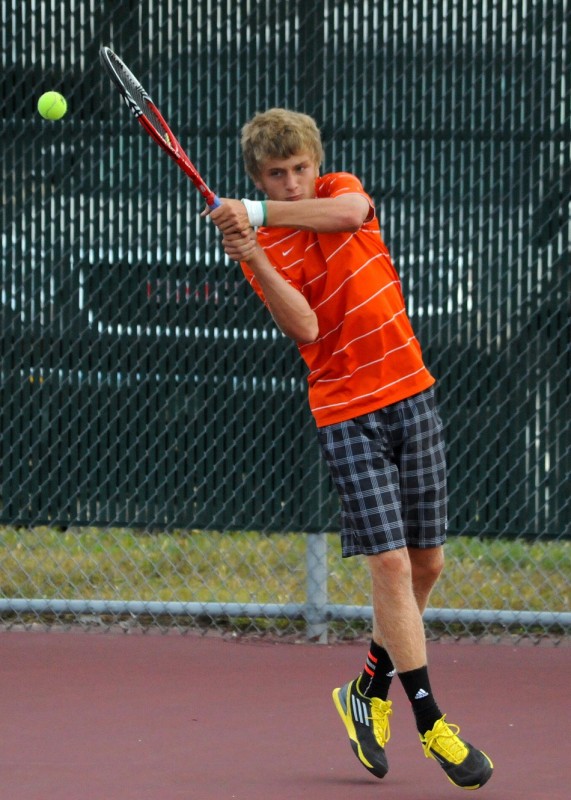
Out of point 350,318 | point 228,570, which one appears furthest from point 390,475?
point 228,570

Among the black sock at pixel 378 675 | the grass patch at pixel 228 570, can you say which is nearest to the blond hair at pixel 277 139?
the black sock at pixel 378 675

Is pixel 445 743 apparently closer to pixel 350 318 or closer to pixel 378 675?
pixel 378 675

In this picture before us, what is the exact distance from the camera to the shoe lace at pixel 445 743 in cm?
361

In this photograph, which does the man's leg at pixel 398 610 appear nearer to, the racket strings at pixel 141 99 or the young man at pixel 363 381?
the young man at pixel 363 381

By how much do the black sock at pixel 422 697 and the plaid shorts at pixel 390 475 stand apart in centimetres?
34

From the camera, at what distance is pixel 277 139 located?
3.70m

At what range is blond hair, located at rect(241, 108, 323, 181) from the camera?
12.1 feet

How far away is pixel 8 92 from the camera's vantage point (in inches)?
220

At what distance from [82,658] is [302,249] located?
2151 mm

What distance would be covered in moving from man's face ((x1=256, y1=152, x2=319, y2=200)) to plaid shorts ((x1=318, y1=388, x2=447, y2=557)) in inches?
24.8

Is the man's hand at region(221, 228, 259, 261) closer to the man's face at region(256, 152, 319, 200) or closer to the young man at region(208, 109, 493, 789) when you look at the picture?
the young man at region(208, 109, 493, 789)

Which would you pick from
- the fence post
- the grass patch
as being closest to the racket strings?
the fence post

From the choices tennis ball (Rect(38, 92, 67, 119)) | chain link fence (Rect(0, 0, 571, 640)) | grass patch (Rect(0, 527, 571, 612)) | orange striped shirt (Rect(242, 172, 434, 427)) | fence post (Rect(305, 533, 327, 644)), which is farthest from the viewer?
grass patch (Rect(0, 527, 571, 612))

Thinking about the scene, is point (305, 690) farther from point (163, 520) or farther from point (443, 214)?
point (443, 214)
